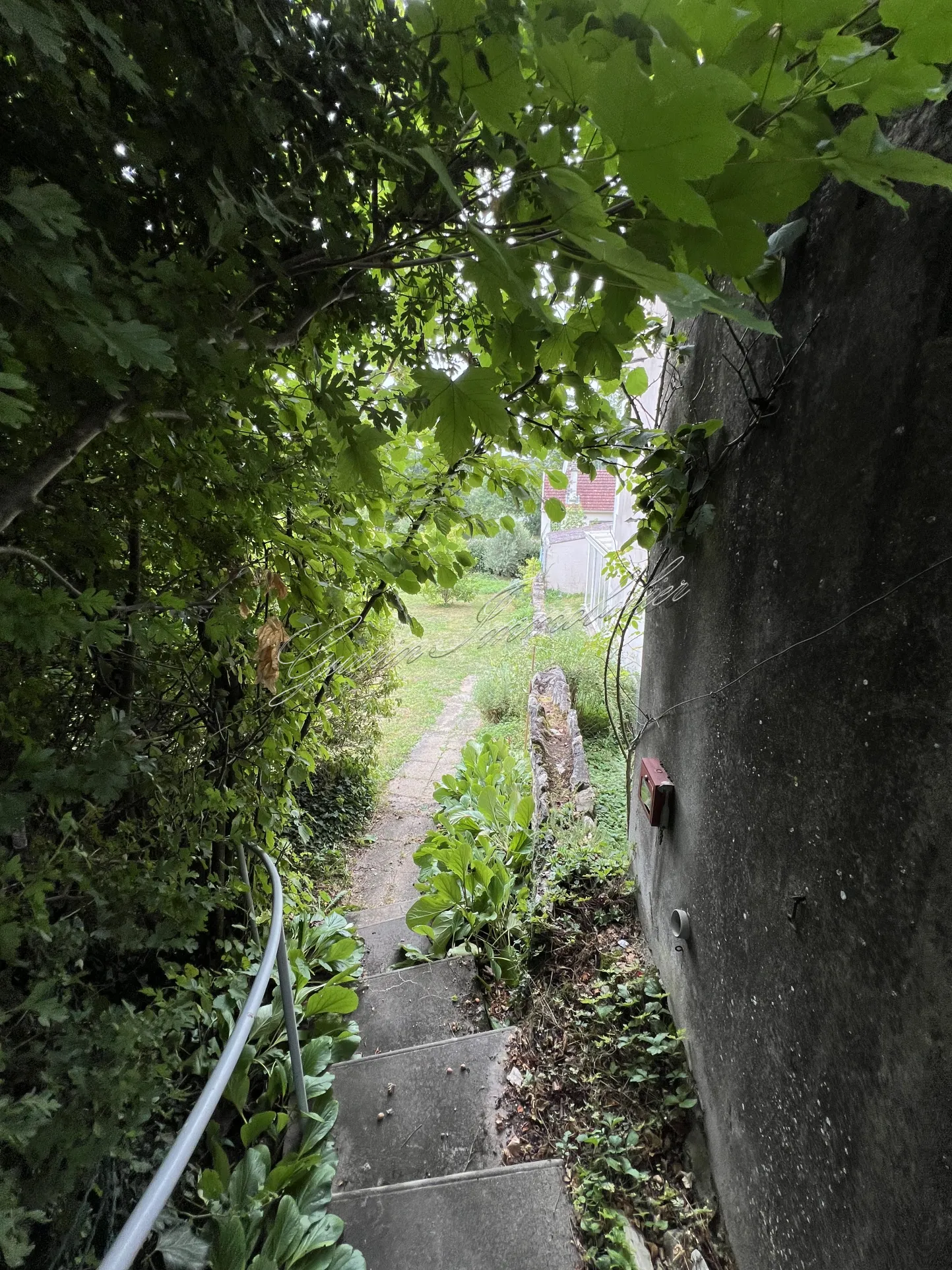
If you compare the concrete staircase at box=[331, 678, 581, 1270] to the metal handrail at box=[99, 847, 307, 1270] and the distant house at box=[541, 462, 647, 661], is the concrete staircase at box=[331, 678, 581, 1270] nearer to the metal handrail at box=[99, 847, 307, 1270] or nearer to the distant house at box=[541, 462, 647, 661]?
the metal handrail at box=[99, 847, 307, 1270]

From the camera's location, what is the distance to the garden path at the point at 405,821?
455cm

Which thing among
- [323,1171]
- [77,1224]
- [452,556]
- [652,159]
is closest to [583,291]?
[652,159]

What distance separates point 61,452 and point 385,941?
11.6 ft

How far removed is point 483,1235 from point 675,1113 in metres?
0.68

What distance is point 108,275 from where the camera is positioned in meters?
0.63

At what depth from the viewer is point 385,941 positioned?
3521 mm

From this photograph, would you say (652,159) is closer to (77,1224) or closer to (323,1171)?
(77,1224)

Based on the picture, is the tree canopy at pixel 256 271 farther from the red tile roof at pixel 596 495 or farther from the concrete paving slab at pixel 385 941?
the red tile roof at pixel 596 495

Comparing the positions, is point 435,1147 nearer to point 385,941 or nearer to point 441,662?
point 385,941

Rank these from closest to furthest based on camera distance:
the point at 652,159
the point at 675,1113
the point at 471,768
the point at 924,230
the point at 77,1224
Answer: the point at 652,159
the point at 924,230
the point at 77,1224
the point at 675,1113
the point at 471,768

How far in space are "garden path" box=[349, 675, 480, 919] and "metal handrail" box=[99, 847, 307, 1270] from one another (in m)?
2.60

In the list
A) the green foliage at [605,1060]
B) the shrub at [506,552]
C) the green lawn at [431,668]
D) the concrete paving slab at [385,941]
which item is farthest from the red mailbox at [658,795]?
the shrub at [506,552]

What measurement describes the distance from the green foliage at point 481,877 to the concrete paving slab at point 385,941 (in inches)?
7.4

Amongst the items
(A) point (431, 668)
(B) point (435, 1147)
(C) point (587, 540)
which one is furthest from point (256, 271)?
(A) point (431, 668)
